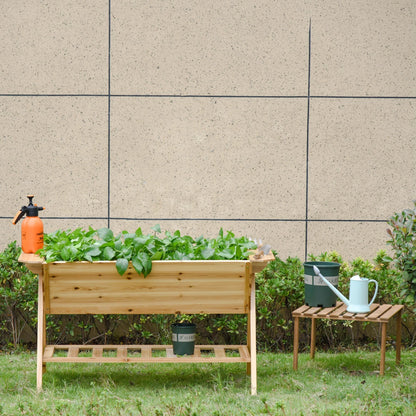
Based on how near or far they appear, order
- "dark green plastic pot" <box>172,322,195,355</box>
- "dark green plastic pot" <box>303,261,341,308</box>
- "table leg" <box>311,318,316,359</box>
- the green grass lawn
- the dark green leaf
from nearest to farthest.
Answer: the green grass lawn, the dark green leaf, "dark green plastic pot" <box>172,322,195,355</box>, "dark green plastic pot" <box>303,261,341,308</box>, "table leg" <box>311,318,316,359</box>

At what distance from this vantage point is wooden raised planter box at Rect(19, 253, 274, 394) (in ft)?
13.4

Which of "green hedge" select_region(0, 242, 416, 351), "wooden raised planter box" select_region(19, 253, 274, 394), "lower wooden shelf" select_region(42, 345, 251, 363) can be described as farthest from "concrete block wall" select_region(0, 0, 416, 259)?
"wooden raised planter box" select_region(19, 253, 274, 394)

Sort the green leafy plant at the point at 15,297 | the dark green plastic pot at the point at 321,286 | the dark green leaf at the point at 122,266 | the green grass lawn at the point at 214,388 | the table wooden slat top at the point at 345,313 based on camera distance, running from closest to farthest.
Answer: the green grass lawn at the point at 214,388
the dark green leaf at the point at 122,266
the table wooden slat top at the point at 345,313
the dark green plastic pot at the point at 321,286
the green leafy plant at the point at 15,297

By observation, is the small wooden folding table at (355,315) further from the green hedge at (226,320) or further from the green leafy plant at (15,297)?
the green leafy plant at (15,297)

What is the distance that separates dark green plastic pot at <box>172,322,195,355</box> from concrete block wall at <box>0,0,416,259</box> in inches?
58.2

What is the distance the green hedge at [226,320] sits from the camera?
521 cm

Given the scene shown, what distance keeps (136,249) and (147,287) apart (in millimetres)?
250

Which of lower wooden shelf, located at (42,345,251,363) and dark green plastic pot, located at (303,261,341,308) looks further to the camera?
dark green plastic pot, located at (303,261,341,308)

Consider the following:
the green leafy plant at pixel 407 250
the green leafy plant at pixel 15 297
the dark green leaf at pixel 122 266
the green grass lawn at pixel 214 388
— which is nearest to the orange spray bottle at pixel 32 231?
the dark green leaf at pixel 122 266

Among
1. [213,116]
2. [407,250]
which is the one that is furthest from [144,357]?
[213,116]

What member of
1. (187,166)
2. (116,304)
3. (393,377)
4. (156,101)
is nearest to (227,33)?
(156,101)

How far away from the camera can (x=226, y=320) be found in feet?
17.4

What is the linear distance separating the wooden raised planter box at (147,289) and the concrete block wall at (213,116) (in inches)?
60.2

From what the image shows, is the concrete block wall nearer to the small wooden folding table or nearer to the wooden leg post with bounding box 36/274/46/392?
the small wooden folding table
